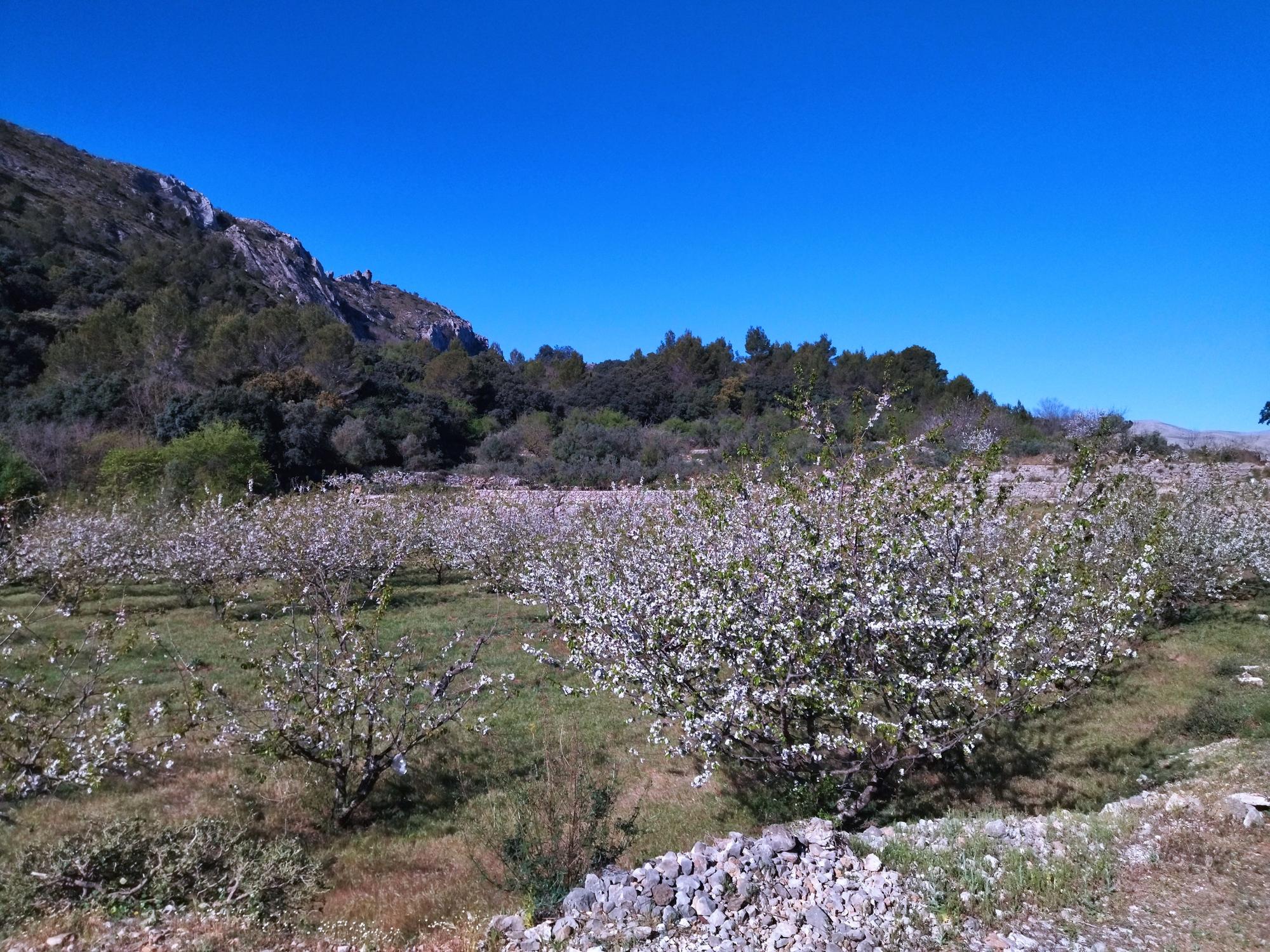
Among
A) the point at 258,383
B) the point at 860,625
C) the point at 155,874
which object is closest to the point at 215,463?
the point at 258,383

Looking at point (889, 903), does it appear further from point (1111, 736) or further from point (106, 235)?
point (106, 235)

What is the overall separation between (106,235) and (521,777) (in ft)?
201

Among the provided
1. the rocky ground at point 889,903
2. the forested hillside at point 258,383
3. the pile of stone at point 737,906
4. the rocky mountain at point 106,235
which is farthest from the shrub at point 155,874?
the rocky mountain at point 106,235

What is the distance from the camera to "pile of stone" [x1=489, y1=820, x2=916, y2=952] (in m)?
3.91

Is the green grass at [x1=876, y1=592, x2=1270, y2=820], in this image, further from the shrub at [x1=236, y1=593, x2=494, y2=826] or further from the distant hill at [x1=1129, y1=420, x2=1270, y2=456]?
the distant hill at [x1=1129, y1=420, x2=1270, y2=456]

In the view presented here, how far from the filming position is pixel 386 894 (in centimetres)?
487

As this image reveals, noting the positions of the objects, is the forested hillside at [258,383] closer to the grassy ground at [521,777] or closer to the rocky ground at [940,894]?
the grassy ground at [521,777]

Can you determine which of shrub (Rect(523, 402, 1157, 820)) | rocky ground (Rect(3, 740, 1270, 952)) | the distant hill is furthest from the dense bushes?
the distant hill

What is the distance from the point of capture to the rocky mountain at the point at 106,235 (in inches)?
1638

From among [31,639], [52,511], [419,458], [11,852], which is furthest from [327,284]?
[11,852]

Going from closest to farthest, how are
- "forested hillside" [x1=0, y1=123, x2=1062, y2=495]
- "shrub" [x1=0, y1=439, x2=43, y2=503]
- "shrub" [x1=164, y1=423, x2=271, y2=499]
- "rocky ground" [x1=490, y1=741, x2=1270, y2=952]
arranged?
"rocky ground" [x1=490, y1=741, x2=1270, y2=952], "shrub" [x1=0, y1=439, x2=43, y2=503], "shrub" [x1=164, y1=423, x2=271, y2=499], "forested hillside" [x1=0, y1=123, x2=1062, y2=495]

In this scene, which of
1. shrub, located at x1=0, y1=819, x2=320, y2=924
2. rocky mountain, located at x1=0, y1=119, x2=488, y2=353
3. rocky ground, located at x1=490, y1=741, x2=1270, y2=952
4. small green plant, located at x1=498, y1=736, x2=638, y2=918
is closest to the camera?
rocky ground, located at x1=490, y1=741, x2=1270, y2=952

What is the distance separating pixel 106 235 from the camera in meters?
50.6

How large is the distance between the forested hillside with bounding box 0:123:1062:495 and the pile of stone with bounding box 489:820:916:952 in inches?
483
